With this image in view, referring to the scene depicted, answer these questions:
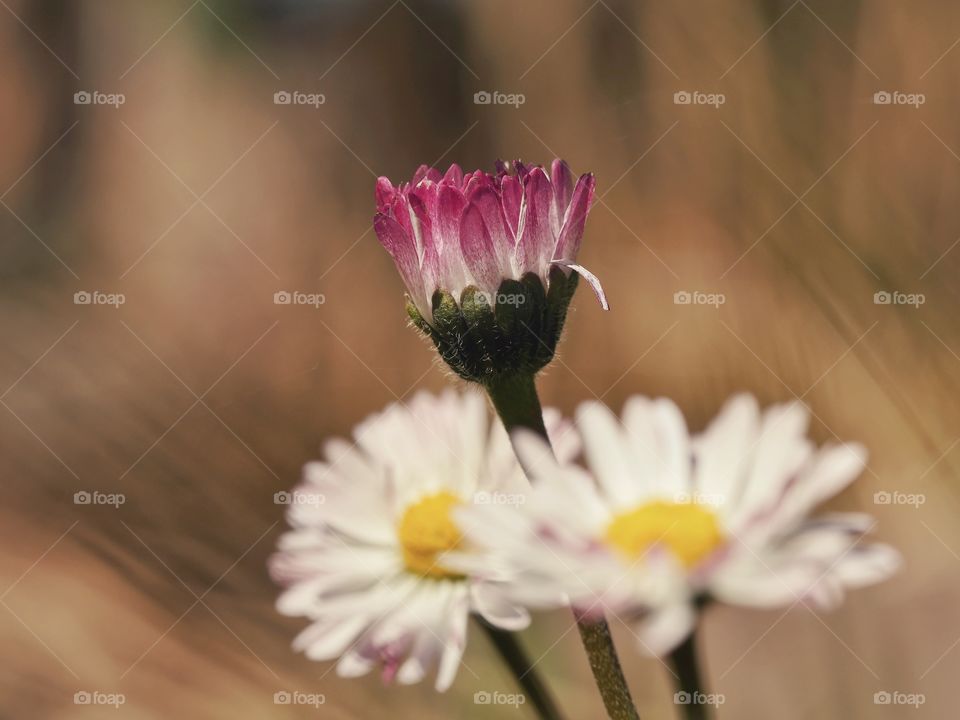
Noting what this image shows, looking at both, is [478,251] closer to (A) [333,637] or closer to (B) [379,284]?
(A) [333,637]

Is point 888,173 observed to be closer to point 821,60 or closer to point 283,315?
point 821,60

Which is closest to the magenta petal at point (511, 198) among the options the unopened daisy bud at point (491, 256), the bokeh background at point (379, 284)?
the unopened daisy bud at point (491, 256)

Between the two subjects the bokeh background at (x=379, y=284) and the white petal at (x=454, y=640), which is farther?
the bokeh background at (x=379, y=284)

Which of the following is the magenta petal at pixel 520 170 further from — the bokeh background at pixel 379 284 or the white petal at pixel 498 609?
the bokeh background at pixel 379 284

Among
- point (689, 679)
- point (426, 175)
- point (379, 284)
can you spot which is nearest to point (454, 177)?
point (426, 175)

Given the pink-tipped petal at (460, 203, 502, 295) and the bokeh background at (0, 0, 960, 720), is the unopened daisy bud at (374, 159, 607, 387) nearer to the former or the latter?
the pink-tipped petal at (460, 203, 502, 295)

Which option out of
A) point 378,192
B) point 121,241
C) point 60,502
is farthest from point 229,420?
point 378,192

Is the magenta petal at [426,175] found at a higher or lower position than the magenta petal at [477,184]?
higher
